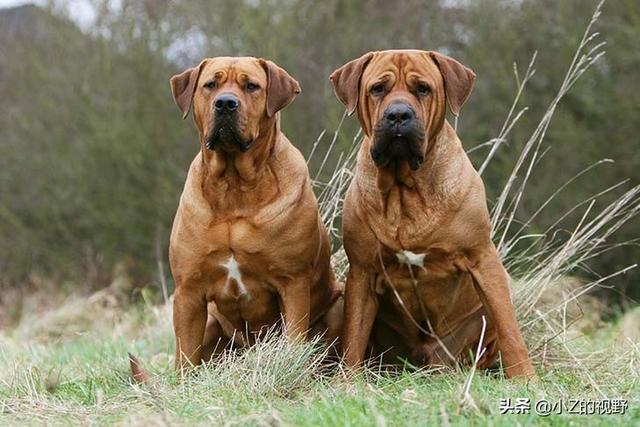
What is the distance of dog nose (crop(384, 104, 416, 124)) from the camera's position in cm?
477

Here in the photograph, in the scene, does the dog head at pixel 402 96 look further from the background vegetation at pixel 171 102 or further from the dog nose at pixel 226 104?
the background vegetation at pixel 171 102

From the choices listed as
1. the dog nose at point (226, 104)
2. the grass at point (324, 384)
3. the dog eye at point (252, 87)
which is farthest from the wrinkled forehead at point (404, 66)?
the grass at point (324, 384)

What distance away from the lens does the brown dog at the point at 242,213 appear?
5.10 m

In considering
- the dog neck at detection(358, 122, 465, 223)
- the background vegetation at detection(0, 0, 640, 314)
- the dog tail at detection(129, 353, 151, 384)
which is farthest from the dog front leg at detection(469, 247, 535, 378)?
the background vegetation at detection(0, 0, 640, 314)

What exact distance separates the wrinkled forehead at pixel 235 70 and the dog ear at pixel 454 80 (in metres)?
0.91

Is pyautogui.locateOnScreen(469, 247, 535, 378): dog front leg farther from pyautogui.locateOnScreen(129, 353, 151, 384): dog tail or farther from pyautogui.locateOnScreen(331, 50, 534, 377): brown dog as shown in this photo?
pyautogui.locateOnScreen(129, 353, 151, 384): dog tail

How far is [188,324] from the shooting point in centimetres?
534

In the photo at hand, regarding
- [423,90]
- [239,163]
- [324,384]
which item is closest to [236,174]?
[239,163]

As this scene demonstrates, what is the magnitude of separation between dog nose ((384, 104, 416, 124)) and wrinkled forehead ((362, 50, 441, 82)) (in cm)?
26

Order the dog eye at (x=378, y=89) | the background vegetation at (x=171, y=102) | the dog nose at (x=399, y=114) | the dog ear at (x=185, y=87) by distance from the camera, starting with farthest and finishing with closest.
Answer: the background vegetation at (x=171, y=102) → the dog ear at (x=185, y=87) → the dog eye at (x=378, y=89) → the dog nose at (x=399, y=114)

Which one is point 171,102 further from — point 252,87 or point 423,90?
point 423,90

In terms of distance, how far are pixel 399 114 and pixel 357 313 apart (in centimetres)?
113

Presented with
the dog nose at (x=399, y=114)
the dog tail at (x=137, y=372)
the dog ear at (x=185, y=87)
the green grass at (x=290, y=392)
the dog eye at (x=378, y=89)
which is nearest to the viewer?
the green grass at (x=290, y=392)

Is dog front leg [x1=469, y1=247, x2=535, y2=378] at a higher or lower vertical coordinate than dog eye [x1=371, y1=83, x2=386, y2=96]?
Answer: lower
